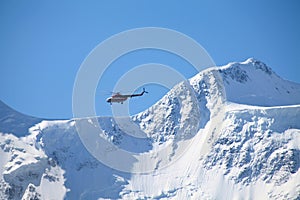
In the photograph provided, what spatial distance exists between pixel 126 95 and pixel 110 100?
4453mm

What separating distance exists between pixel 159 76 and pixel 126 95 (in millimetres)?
10106

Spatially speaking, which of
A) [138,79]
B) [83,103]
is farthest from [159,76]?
[83,103]

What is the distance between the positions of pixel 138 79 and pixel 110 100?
10.6m

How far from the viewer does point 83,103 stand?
196 metres

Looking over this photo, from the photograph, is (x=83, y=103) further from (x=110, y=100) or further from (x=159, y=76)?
(x=159, y=76)

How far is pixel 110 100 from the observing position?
199m

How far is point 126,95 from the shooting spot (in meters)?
199

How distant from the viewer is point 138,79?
19388cm

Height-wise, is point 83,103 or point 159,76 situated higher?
point 159,76

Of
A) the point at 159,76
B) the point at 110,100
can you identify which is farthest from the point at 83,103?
the point at 159,76

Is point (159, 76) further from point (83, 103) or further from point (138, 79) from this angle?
point (83, 103)

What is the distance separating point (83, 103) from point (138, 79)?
627 inches
